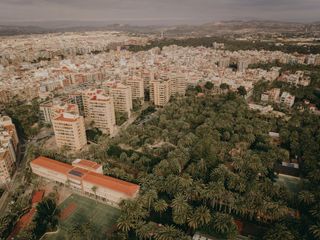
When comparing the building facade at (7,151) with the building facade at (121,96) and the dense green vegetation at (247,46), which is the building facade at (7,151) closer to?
the building facade at (121,96)

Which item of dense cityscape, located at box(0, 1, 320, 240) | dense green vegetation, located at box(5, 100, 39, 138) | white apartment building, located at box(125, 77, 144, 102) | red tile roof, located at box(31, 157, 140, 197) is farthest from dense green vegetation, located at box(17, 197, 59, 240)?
Answer: white apartment building, located at box(125, 77, 144, 102)

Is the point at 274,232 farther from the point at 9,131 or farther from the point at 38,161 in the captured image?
the point at 9,131

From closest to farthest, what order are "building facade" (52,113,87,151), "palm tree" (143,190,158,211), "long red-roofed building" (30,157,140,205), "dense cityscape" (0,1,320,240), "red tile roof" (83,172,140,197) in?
"dense cityscape" (0,1,320,240), "palm tree" (143,190,158,211), "red tile roof" (83,172,140,197), "long red-roofed building" (30,157,140,205), "building facade" (52,113,87,151)

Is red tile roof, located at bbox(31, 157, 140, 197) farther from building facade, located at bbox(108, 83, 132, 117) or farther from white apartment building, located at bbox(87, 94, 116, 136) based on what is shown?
building facade, located at bbox(108, 83, 132, 117)

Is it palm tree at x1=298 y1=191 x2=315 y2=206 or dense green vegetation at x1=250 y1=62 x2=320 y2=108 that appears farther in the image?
dense green vegetation at x1=250 y1=62 x2=320 y2=108

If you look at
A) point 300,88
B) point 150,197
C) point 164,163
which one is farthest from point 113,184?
point 300,88

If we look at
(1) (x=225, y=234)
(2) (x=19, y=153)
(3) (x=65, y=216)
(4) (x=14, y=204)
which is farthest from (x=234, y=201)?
(2) (x=19, y=153)

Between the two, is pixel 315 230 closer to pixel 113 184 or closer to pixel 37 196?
pixel 113 184
